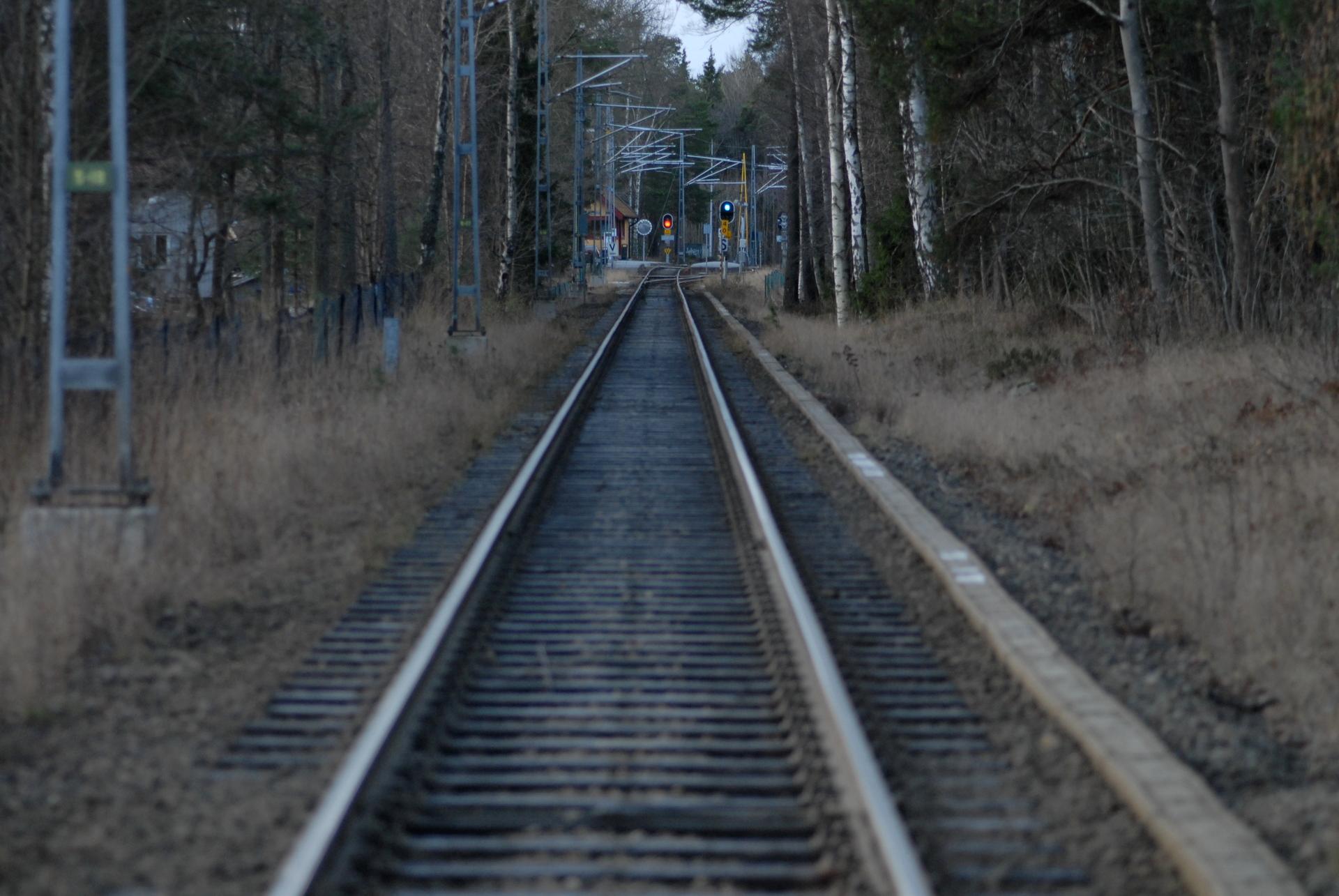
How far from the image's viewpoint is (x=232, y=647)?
7.18 metres

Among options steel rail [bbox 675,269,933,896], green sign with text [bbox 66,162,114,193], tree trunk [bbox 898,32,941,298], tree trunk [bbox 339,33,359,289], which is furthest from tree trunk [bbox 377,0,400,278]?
steel rail [bbox 675,269,933,896]

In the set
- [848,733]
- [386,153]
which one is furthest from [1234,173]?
[386,153]

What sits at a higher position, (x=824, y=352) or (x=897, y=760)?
(x=824, y=352)

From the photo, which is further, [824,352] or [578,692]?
[824,352]

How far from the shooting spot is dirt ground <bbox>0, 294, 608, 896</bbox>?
458cm

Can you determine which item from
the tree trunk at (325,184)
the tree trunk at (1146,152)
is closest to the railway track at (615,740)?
the tree trunk at (1146,152)

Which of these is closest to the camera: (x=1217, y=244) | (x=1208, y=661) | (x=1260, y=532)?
(x=1208, y=661)

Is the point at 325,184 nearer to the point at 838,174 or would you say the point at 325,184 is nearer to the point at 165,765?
the point at 838,174

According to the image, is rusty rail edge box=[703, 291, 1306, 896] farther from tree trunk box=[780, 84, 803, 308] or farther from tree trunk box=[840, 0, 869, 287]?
tree trunk box=[780, 84, 803, 308]

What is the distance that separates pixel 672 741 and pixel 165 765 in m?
1.93

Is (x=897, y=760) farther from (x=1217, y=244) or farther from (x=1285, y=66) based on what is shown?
(x=1217, y=244)

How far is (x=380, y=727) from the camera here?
218 inches

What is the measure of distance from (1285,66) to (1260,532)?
785 centimetres

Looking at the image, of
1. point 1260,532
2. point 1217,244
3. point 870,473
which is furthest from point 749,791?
point 1217,244
